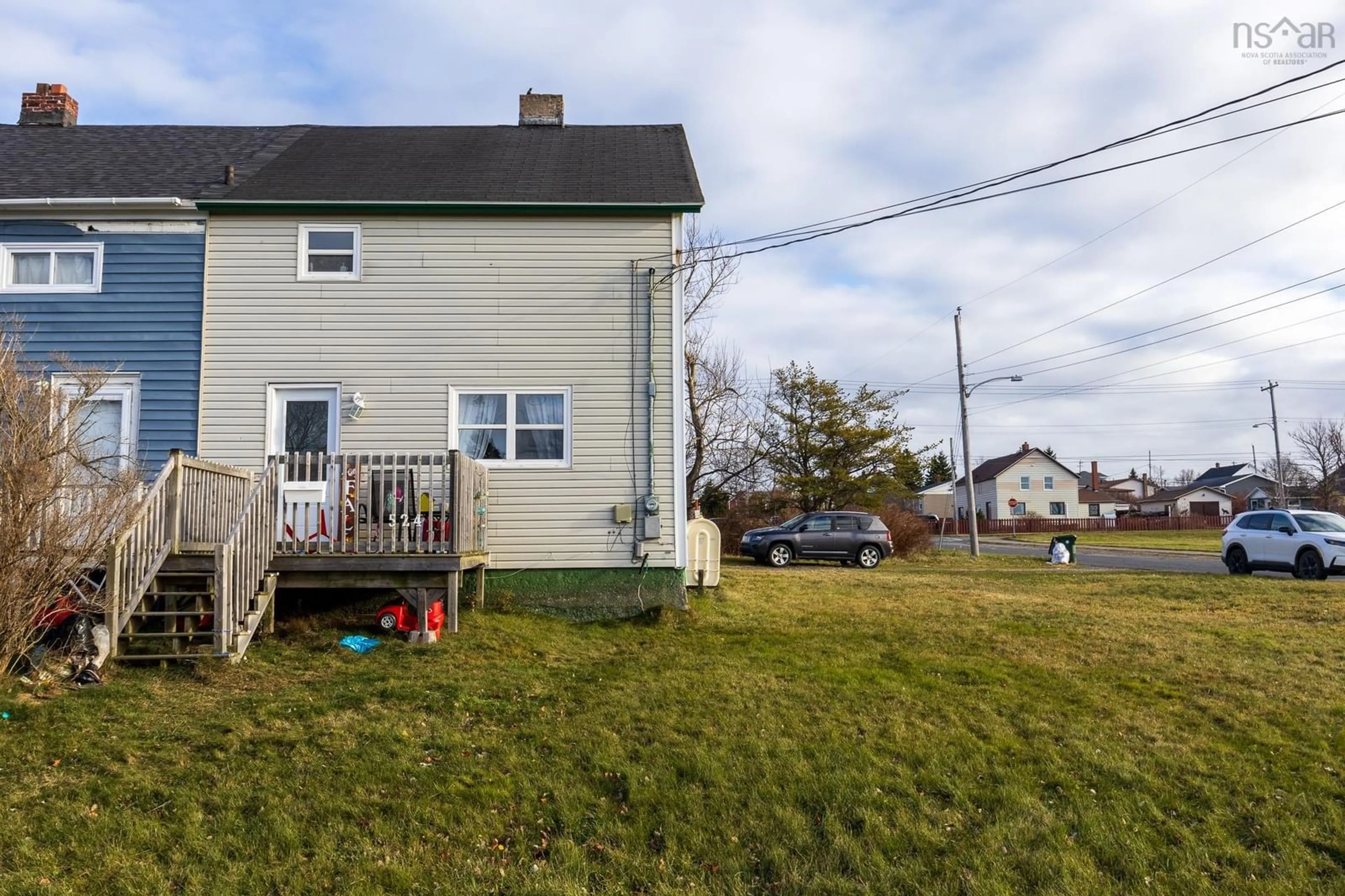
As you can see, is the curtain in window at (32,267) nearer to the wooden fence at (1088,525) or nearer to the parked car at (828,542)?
the parked car at (828,542)

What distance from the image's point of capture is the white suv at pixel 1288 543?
1752 centimetres

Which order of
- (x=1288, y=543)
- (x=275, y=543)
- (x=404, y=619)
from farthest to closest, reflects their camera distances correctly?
(x=1288, y=543) < (x=404, y=619) < (x=275, y=543)

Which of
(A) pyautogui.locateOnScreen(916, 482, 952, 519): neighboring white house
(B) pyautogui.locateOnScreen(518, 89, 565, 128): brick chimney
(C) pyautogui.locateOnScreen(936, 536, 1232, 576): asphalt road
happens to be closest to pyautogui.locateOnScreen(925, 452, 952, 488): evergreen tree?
(A) pyautogui.locateOnScreen(916, 482, 952, 519): neighboring white house

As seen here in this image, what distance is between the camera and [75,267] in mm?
11523

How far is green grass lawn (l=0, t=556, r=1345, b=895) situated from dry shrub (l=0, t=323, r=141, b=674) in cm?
61

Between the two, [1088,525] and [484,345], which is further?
[1088,525]

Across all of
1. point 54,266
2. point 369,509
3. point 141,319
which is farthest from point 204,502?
point 54,266

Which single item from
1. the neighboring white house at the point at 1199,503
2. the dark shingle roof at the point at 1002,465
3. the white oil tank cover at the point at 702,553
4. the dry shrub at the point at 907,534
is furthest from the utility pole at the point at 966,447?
the neighboring white house at the point at 1199,503

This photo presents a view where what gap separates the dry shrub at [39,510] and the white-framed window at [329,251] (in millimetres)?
4015

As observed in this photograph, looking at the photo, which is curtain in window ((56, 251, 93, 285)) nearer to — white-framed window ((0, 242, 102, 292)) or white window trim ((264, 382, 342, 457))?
white-framed window ((0, 242, 102, 292))

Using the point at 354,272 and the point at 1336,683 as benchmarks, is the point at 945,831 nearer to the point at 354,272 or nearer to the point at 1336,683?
the point at 1336,683

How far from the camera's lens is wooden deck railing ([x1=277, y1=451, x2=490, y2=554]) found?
9.14 metres

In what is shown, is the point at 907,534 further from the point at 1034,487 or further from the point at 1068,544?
the point at 1034,487

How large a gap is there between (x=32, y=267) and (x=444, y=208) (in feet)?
17.2
